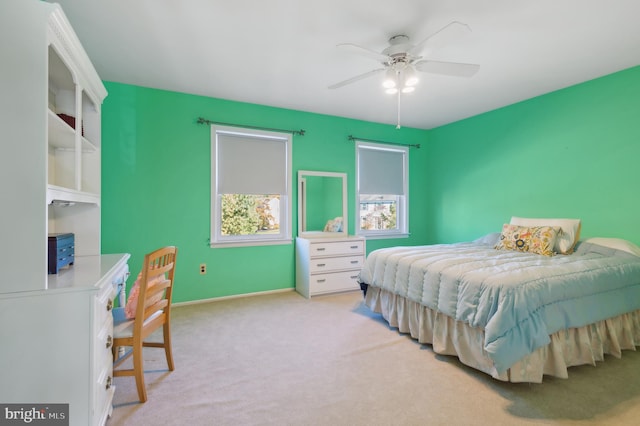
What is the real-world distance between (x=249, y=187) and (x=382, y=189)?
2132 millimetres

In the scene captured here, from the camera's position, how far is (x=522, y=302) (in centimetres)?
175

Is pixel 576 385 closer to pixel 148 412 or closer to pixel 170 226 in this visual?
pixel 148 412

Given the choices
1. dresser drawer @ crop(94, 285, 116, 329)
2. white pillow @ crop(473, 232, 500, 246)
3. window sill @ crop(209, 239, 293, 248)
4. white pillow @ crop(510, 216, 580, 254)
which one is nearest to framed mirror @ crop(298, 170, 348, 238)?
window sill @ crop(209, 239, 293, 248)

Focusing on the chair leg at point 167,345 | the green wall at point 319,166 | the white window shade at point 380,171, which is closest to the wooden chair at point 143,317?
the chair leg at point 167,345

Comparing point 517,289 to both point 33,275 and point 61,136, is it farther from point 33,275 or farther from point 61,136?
point 61,136

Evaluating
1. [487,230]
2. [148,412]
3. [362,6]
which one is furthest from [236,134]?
[487,230]

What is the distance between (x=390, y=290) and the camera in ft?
8.84

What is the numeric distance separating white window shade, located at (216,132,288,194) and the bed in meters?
1.80

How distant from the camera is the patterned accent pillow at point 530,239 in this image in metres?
2.81

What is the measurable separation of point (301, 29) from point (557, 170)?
126 inches

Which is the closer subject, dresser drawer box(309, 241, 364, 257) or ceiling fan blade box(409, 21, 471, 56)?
ceiling fan blade box(409, 21, 471, 56)

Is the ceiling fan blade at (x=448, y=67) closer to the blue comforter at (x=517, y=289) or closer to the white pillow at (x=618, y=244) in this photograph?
the blue comforter at (x=517, y=289)

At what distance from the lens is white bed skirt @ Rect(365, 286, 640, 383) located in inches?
71.0

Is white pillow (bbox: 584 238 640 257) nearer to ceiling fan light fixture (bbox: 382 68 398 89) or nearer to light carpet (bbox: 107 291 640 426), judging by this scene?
light carpet (bbox: 107 291 640 426)
